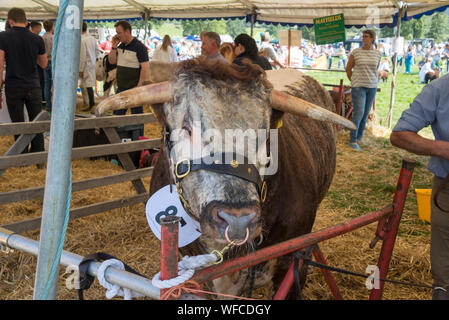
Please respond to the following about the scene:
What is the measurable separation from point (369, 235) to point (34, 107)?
4.95m

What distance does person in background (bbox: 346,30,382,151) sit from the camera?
7746 millimetres

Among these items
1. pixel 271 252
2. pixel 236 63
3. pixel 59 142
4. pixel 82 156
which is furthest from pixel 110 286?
pixel 82 156

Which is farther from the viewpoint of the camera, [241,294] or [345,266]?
[345,266]

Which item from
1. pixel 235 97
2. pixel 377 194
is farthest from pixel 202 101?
pixel 377 194

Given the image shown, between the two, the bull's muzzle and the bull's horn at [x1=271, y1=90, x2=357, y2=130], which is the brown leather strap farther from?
the bull's muzzle

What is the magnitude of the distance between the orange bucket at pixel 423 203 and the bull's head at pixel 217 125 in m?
3.07

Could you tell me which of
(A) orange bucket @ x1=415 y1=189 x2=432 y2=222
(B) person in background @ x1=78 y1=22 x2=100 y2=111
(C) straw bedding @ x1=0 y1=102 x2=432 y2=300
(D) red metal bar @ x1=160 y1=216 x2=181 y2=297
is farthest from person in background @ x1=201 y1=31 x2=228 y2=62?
(B) person in background @ x1=78 y1=22 x2=100 y2=111

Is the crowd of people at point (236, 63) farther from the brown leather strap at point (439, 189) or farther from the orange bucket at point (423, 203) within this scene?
the orange bucket at point (423, 203)

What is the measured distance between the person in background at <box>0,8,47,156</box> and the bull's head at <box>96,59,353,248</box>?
4.32m

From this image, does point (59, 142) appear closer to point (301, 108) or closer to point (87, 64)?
point (301, 108)

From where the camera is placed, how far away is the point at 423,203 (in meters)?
4.75

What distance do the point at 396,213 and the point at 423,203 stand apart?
2894mm

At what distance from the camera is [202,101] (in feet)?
6.11
